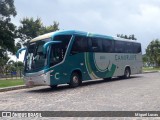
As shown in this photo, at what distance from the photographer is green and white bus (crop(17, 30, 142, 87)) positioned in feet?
52.2

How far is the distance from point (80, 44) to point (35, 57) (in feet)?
10.4

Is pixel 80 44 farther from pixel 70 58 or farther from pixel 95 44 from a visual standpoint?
pixel 95 44

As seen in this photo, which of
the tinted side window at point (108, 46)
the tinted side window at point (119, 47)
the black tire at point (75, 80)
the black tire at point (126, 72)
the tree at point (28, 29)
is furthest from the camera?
the tree at point (28, 29)

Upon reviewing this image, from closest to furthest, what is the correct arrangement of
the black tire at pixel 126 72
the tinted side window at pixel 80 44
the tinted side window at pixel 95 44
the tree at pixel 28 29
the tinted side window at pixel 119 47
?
the tinted side window at pixel 80 44 → the tinted side window at pixel 95 44 → the tinted side window at pixel 119 47 → the black tire at pixel 126 72 → the tree at pixel 28 29

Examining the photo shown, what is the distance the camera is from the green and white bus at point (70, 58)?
15.9m

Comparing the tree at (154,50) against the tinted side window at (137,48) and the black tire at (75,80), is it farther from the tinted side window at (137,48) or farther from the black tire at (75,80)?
the black tire at (75,80)

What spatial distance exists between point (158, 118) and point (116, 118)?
108cm

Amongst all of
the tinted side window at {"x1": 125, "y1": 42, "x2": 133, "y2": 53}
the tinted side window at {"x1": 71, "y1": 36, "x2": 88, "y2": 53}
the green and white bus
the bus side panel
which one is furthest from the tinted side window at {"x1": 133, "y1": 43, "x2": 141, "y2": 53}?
the bus side panel

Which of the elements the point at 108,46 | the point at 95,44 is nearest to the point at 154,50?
the point at 108,46

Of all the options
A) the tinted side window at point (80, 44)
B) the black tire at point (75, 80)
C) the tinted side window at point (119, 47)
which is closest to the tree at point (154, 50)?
the tinted side window at point (119, 47)

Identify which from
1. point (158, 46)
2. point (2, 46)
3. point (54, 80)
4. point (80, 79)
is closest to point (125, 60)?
point (80, 79)

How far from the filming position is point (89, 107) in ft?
32.0

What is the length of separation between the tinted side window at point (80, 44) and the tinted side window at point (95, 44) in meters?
0.62

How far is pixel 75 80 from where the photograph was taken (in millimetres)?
17703
